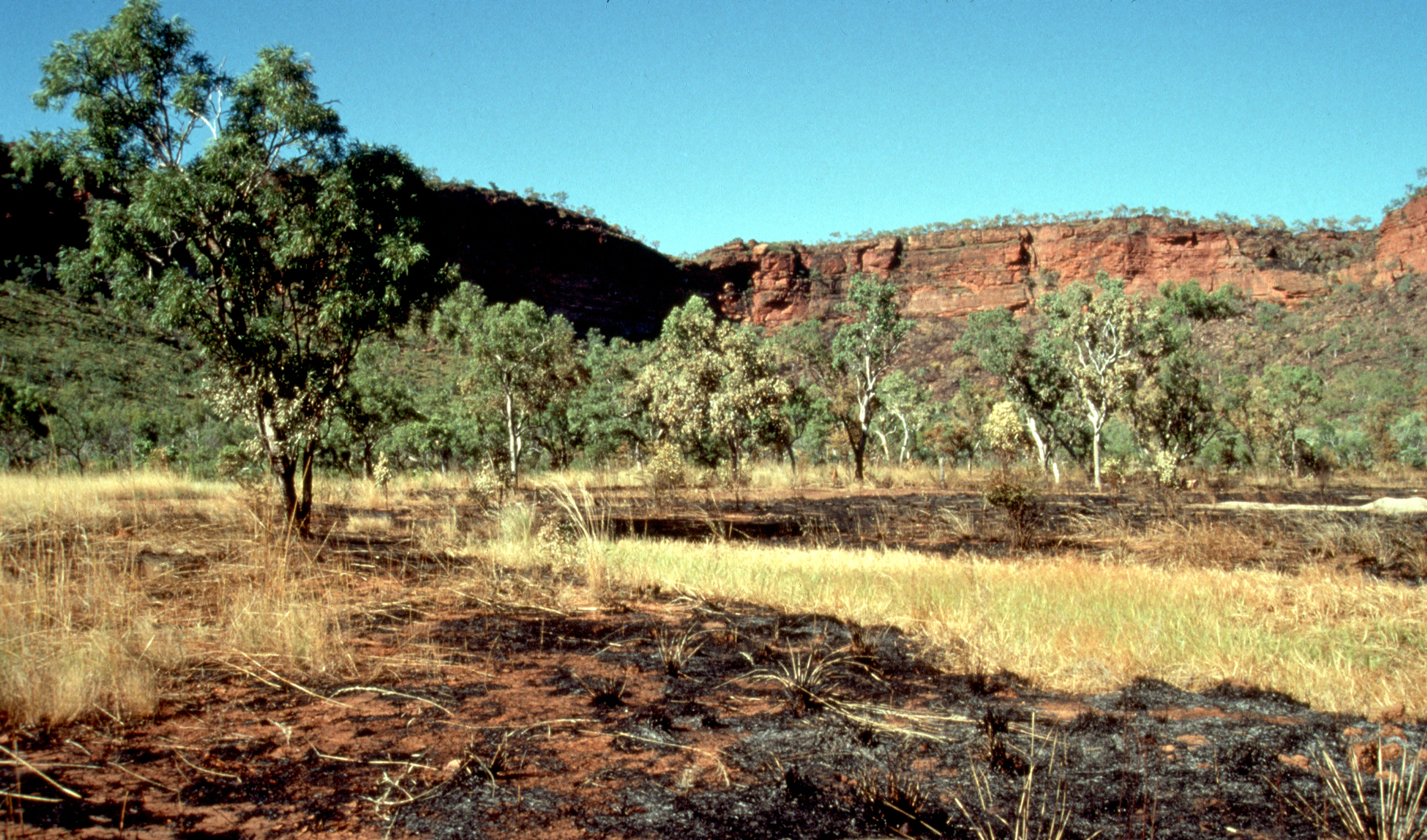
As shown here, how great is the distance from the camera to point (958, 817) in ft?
9.46

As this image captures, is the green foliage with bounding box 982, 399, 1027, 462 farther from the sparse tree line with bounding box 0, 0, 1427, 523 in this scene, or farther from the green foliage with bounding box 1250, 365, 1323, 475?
the green foliage with bounding box 1250, 365, 1323, 475

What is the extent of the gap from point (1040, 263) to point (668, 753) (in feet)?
325

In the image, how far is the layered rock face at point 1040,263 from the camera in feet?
258

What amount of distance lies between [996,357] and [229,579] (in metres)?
27.7

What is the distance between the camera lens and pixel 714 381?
2384 centimetres

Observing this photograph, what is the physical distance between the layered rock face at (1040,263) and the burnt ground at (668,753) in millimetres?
83137

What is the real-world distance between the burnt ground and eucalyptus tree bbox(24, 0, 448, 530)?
5461 mm

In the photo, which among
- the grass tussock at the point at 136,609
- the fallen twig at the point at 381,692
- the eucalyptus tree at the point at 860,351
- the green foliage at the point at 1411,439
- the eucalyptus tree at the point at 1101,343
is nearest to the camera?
the grass tussock at the point at 136,609

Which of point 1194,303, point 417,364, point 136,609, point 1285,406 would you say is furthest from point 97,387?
point 1194,303

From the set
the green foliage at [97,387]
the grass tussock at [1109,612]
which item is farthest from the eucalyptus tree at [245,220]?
the green foliage at [97,387]

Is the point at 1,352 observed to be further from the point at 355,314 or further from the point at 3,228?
the point at 355,314

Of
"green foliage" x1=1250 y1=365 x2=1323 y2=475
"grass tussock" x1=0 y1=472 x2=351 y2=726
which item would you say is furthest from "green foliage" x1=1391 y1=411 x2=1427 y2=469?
"grass tussock" x1=0 y1=472 x2=351 y2=726

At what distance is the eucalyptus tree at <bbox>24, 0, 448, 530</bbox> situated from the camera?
8.89 meters

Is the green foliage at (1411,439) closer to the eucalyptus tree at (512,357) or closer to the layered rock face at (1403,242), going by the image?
the eucalyptus tree at (512,357)
